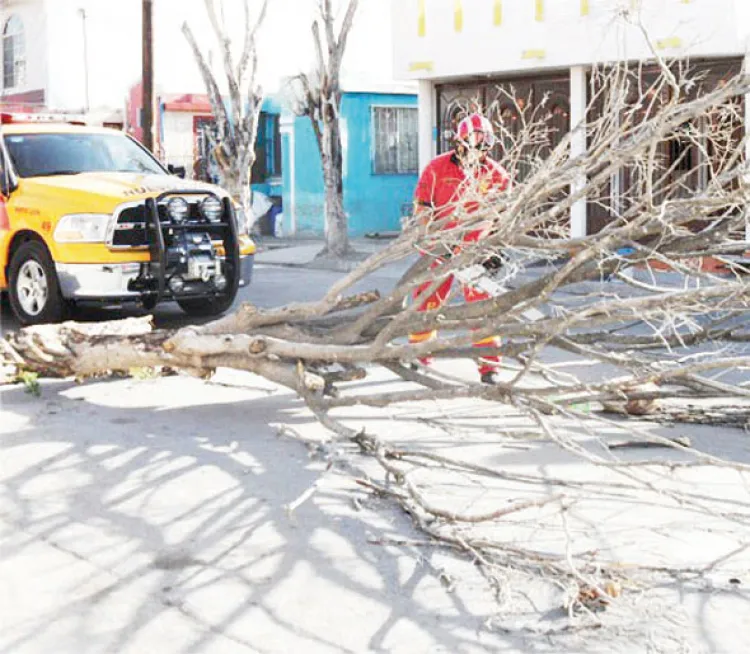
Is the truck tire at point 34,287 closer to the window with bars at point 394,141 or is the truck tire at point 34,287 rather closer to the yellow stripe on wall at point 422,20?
the yellow stripe on wall at point 422,20

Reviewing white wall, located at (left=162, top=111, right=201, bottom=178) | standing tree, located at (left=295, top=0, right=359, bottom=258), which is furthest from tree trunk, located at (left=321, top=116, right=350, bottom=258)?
white wall, located at (left=162, top=111, right=201, bottom=178)

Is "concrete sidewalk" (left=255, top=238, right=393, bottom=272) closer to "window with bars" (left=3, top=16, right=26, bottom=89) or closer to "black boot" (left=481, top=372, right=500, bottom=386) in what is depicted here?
"black boot" (left=481, top=372, right=500, bottom=386)

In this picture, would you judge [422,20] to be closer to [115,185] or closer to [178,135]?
[115,185]

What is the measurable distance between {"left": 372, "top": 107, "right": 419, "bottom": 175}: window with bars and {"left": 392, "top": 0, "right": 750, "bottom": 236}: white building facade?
16.8 feet

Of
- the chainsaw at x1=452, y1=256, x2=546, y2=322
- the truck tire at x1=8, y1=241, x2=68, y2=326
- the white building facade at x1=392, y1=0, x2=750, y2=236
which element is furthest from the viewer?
the white building facade at x1=392, y1=0, x2=750, y2=236

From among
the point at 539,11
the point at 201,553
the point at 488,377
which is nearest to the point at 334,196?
the point at 539,11

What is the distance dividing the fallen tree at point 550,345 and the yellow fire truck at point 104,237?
251cm

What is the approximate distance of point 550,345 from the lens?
6.59 meters

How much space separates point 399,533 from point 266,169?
869 inches

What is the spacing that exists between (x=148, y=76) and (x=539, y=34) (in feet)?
20.9

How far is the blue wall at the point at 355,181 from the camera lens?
24.1 m

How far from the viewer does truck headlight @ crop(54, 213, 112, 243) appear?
10.9m

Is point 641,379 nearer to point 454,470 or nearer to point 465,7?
point 454,470

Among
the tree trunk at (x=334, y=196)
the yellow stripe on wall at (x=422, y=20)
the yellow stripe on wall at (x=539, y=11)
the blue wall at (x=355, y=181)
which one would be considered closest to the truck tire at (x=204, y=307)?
the tree trunk at (x=334, y=196)
